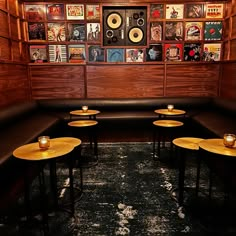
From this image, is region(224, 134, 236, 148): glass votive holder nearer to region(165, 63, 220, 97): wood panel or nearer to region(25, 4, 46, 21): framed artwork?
region(165, 63, 220, 97): wood panel

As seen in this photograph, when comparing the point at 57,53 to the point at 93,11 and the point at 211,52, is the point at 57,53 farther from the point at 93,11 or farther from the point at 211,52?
the point at 211,52

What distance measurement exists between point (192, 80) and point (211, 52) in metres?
0.61

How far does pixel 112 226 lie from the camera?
192cm

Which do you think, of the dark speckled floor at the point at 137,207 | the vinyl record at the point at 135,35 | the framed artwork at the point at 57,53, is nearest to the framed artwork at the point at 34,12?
the framed artwork at the point at 57,53

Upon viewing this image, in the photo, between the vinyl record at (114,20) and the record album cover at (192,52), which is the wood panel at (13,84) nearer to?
the vinyl record at (114,20)

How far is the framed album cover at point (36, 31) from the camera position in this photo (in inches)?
177

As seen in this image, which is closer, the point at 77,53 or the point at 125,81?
the point at 77,53

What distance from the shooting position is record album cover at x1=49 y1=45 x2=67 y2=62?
457cm

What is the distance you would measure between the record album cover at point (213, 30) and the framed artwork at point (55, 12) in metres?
2.65

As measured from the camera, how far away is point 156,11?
447 cm

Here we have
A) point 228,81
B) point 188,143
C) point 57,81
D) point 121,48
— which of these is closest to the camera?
point 188,143

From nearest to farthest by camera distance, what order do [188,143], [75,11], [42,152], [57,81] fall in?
[42,152]
[188,143]
[75,11]
[57,81]

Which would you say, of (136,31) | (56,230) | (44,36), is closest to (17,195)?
(56,230)

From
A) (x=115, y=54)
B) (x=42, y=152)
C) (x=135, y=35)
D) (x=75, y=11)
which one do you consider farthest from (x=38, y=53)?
(x=42, y=152)
